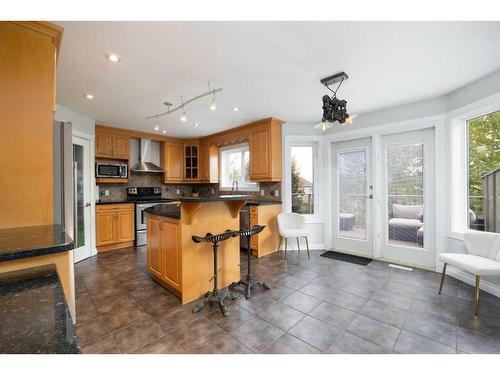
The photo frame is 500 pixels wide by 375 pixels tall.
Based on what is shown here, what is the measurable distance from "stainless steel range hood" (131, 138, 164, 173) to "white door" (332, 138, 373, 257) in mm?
3868

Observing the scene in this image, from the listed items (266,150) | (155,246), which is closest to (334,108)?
(266,150)

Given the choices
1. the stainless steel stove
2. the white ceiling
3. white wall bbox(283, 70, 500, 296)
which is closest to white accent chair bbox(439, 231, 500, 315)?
white wall bbox(283, 70, 500, 296)

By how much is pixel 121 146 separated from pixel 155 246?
2783 mm

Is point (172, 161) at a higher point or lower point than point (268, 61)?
lower

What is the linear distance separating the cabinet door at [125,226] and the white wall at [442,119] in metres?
4.09

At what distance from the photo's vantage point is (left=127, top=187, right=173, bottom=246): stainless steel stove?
4562mm

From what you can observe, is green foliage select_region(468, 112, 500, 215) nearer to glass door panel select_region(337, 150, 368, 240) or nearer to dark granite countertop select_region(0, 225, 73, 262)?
glass door panel select_region(337, 150, 368, 240)

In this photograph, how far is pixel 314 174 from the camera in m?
4.27

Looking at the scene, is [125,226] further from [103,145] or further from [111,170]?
[103,145]

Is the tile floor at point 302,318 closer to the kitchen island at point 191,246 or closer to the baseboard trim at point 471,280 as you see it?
the baseboard trim at point 471,280

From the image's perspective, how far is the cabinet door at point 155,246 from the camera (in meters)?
2.73

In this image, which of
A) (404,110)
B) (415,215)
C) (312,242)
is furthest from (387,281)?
(404,110)
